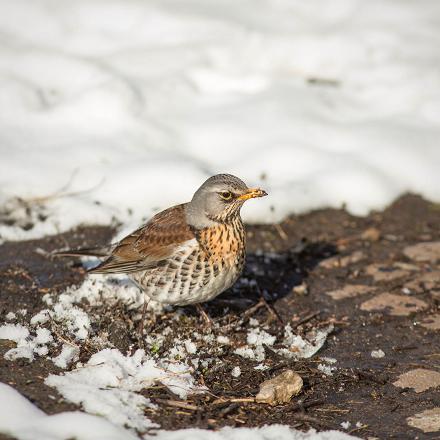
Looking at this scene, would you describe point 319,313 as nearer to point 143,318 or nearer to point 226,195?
point 226,195

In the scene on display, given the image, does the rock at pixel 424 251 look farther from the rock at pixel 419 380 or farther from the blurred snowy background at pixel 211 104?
the rock at pixel 419 380

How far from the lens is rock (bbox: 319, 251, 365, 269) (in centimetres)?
722

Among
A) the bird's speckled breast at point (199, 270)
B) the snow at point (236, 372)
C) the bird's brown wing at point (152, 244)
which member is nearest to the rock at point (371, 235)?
the bird's speckled breast at point (199, 270)

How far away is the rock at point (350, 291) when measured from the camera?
6664 mm

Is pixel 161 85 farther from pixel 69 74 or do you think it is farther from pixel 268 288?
pixel 268 288

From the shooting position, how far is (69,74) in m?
9.48

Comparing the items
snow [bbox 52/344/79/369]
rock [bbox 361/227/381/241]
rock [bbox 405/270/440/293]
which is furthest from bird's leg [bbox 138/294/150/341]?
rock [bbox 361/227/381/241]

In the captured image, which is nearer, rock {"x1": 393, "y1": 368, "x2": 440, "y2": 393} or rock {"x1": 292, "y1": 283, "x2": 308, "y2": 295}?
rock {"x1": 393, "y1": 368, "x2": 440, "y2": 393}

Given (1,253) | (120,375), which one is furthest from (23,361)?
(1,253)

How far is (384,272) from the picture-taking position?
7.05m

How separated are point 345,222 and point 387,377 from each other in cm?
290

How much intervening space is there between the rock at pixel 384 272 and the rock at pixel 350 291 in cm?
21

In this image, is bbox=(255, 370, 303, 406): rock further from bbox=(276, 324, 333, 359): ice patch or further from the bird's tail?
the bird's tail

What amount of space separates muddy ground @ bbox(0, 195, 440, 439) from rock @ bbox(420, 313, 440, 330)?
0.6 inches
